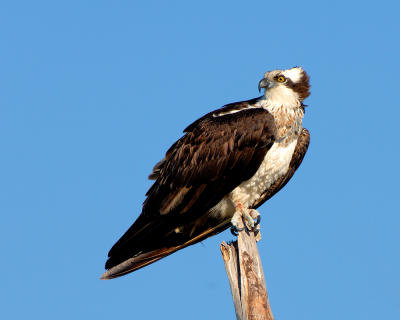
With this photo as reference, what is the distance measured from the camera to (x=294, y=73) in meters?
9.01

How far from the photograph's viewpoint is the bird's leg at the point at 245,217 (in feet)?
25.9

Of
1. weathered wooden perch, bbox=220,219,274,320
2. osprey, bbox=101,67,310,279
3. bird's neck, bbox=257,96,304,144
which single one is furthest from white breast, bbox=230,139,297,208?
weathered wooden perch, bbox=220,219,274,320

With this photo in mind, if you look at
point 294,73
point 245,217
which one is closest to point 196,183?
point 245,217

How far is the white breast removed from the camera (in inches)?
331

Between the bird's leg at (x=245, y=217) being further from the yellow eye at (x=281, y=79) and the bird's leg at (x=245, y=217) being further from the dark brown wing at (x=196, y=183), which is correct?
the yellow eye at (x=281, y=79)

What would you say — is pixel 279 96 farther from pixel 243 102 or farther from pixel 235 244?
pixel 235 244

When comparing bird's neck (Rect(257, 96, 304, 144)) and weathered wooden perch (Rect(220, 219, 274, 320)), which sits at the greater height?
bird's neck (Rect(257, 96, 304, 144))

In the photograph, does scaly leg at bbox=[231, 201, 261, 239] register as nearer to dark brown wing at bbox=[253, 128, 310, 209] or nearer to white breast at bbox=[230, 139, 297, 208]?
white breast at bbox=[230, 139, 297, 208]

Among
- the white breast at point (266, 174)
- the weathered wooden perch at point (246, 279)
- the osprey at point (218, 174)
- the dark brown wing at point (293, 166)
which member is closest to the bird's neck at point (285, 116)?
the osprey at point (218, 174)

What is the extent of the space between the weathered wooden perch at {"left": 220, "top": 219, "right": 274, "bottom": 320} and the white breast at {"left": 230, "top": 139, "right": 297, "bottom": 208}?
1337 mm

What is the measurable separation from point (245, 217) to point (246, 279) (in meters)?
1.52

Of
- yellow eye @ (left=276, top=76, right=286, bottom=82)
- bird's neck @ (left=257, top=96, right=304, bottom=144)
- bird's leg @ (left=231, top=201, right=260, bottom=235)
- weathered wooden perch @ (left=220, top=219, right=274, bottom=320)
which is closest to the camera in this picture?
weathered wooden perch @ (left=220, top=219, right=274, bottom=320)

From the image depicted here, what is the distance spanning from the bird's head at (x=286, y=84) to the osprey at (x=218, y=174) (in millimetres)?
12

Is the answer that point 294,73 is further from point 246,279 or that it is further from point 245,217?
point 246,279
